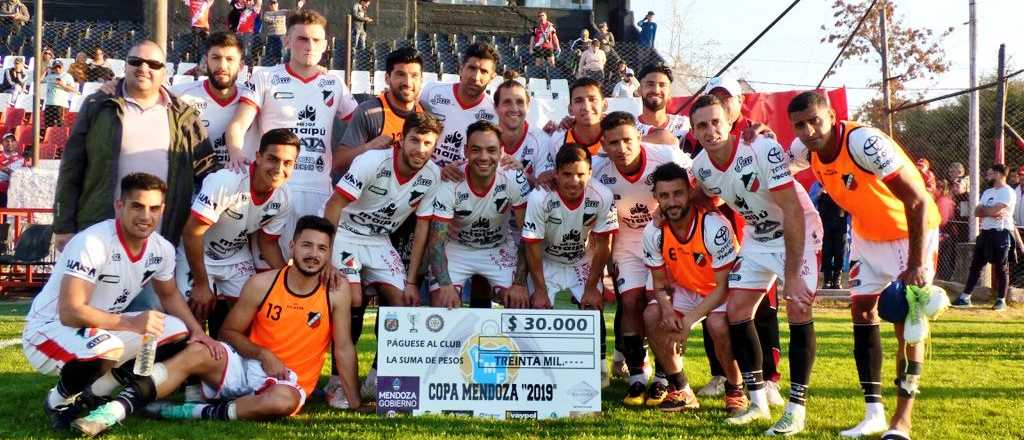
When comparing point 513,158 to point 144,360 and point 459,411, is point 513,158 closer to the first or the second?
point 459,411

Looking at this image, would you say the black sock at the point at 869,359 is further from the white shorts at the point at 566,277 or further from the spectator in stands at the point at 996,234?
the spectator in stands at the point at 996,234

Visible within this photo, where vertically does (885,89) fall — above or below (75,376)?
above

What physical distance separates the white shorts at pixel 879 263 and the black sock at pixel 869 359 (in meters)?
0.22

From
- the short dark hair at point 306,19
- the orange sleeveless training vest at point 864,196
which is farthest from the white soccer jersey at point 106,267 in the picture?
the orange sleeveless training vest at point 864,196

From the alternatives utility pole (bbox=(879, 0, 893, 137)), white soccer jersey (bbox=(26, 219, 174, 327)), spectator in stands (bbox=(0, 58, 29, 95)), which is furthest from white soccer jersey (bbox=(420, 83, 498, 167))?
spectator in stands (bbox=(0, 58, 29, 95))

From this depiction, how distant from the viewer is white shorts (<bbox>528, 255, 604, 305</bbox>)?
21.3 ft

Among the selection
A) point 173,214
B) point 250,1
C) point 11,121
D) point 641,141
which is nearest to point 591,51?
point 250,1

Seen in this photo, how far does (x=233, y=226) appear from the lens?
5.82m

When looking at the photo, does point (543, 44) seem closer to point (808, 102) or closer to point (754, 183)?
point (754, 183)

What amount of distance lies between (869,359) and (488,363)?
2.18 m

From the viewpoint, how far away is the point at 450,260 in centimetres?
645

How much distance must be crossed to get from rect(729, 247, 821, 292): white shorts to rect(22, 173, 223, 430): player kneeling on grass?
3162mm

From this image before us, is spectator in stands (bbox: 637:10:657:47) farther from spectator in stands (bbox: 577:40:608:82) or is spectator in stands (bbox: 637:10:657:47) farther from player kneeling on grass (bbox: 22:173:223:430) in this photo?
player kneeling on grass (bbox: 22:173:223:430)

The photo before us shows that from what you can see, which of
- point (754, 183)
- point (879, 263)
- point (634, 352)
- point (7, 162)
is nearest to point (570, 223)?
point (634, 352)
